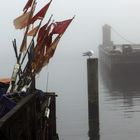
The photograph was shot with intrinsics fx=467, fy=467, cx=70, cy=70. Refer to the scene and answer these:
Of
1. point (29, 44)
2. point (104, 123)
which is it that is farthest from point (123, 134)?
point (29, 44)

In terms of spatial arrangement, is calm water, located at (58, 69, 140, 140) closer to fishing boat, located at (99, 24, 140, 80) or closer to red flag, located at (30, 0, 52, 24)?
red flag, located at (30, 0, 52, 24)

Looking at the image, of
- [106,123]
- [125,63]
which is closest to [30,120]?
[106,123]

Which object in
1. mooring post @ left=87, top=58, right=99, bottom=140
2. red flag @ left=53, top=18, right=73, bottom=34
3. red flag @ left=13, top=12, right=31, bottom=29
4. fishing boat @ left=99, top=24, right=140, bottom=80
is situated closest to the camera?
red flag @ left=13, top=12, right=31, bottom=29

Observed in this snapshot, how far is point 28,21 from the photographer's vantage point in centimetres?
936

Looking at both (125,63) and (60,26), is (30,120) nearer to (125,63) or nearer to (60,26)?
(60,26)

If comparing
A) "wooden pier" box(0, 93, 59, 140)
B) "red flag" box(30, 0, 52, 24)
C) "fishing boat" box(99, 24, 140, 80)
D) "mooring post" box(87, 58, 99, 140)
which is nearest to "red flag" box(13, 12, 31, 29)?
"red flag" box(30, 0, 52, 24)

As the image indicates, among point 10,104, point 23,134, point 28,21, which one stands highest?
point 28,21

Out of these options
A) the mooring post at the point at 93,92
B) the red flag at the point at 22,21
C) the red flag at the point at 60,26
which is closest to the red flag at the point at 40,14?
the red flag at the point at 22,21

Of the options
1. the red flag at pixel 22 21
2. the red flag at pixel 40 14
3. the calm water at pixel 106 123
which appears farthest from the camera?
the calm water at pixel 106 123

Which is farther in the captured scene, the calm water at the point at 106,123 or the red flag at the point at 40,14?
the calm water at the point at 106,123

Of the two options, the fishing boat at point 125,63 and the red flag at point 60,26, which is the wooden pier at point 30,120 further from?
the fishing boat at point 125,63

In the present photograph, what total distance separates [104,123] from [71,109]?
5249 millimetres

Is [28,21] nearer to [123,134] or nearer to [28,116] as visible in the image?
[28,116]

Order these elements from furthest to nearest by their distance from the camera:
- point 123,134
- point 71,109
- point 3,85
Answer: point 71,109 < point 123,134 < point 3,85
